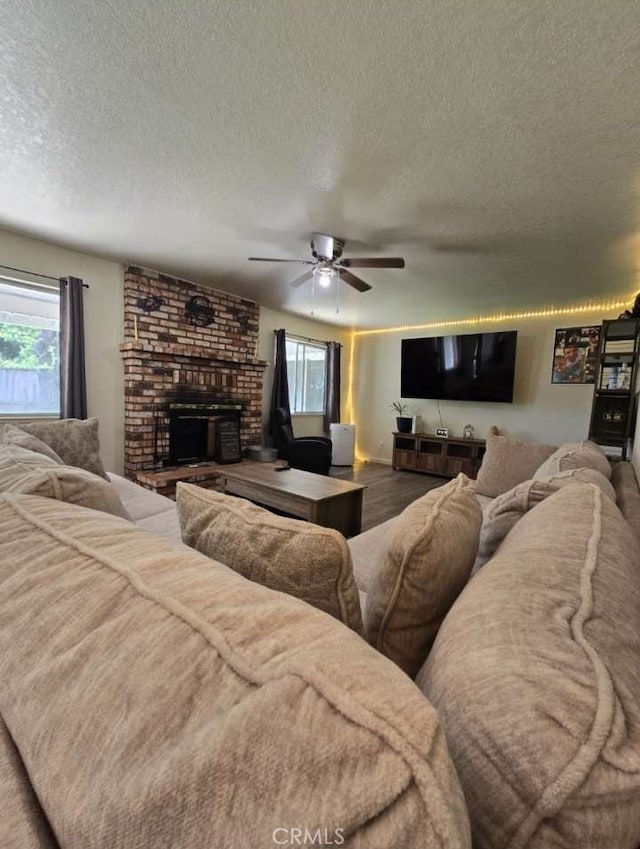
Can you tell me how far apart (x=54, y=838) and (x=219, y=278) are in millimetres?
4089

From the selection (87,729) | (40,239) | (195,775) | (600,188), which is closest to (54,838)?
(87,729)

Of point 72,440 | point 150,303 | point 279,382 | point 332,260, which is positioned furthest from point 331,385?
point 72,440

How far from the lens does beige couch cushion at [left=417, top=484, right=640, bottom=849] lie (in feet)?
1.07

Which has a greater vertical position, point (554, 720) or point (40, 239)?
point (40, 239)

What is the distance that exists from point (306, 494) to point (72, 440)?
63.5 inches

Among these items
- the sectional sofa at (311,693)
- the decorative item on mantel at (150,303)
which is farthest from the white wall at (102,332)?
the sectional sofa at (311,693)

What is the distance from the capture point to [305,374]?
6.02 metres

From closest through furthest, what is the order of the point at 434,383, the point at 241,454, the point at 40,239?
1. the point at 40,239
2. the point at 241,454
3. the point at 434,383

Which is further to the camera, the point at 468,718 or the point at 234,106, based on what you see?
the point at 234,106

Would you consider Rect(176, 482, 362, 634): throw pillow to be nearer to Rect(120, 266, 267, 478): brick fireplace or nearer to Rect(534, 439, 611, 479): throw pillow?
Rect(534, 439, 611, 479): throw pillow

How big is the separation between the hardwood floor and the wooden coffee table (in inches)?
22.5

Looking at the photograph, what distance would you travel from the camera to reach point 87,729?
42cm

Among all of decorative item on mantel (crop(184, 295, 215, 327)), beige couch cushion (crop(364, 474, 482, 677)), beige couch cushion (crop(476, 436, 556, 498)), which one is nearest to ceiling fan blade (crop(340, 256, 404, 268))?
beige couch cushion (crop(476, 436, 556, 498))

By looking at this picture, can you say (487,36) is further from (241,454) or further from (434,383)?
(434,383)
